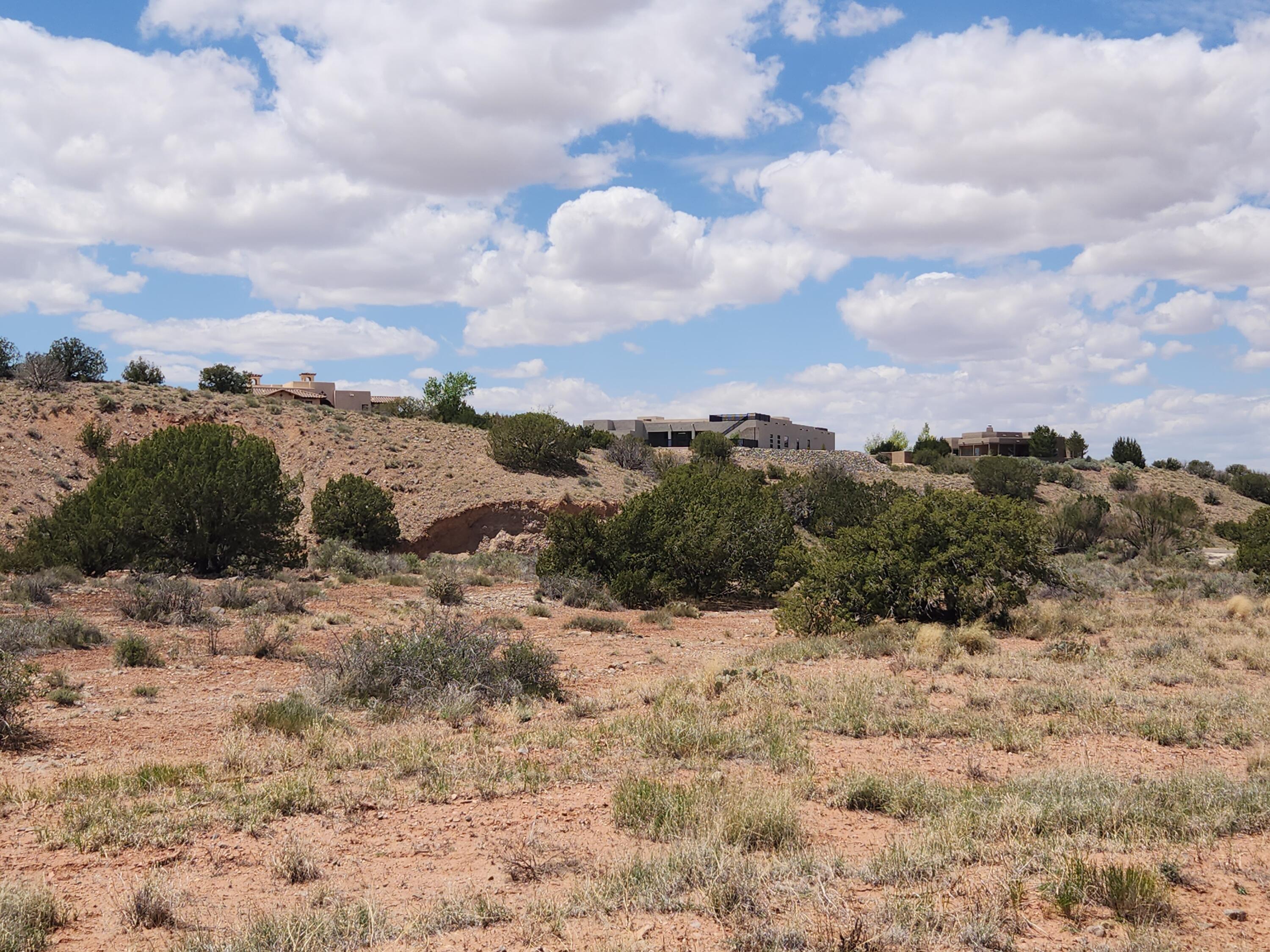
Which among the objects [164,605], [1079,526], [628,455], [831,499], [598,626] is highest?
[628,455]

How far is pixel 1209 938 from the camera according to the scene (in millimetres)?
4562

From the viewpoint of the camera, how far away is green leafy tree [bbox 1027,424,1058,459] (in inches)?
3135

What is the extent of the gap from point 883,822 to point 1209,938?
247cm

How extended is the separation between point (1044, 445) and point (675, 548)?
6510cm

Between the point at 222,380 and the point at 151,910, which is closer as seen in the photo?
the point at 151,910

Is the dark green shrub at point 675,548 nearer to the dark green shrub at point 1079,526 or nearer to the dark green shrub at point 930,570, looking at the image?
the dark green shrub at point 930,570

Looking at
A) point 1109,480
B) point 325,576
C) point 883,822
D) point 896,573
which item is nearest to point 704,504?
point 896,573

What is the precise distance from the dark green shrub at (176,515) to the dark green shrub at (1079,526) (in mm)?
31525

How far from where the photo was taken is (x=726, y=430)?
78500 millimetres

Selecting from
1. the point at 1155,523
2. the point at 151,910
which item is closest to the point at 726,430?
the point at 1155,523

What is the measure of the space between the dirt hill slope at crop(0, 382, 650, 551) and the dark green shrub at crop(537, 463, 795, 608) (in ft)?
53.8

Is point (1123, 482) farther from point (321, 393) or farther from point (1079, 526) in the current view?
point (321, 393)

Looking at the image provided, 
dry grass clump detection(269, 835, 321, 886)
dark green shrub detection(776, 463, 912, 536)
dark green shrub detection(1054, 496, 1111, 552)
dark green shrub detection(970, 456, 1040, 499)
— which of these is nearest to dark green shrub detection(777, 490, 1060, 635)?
dry grass clump detection(269, 835, 321, 886)

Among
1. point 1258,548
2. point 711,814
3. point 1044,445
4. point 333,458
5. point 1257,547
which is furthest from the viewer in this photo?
point 1044,445
